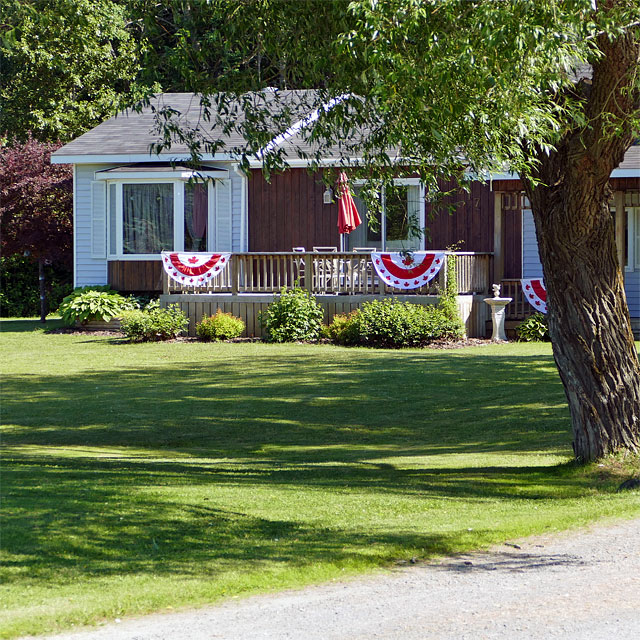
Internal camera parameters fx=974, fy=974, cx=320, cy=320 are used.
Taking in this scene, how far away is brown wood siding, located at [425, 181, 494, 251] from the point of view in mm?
22672

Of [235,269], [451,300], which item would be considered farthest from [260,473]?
[235,269]

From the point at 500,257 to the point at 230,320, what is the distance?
605 centimetres

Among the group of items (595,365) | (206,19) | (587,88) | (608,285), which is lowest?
(595,365)

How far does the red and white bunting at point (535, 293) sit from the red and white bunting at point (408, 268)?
1933 millimetres

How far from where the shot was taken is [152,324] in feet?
66.8

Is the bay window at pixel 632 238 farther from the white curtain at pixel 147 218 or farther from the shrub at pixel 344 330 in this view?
the white curtain at pixel 147 218

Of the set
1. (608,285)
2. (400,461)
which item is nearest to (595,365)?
(608,285)

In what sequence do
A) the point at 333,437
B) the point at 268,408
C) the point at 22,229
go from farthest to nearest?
the point at 22,229 < the point at 268,408 < the point at 333,437

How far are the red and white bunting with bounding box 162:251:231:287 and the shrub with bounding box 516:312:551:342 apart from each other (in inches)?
255

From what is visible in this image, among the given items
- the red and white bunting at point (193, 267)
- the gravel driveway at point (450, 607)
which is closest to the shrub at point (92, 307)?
the red and white bunting at point (193, 267)

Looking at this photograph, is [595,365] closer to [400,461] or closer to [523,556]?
[400,461]

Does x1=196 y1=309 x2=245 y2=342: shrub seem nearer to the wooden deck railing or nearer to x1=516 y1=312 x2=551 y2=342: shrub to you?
the wooden deck railing

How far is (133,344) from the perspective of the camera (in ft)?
66.6

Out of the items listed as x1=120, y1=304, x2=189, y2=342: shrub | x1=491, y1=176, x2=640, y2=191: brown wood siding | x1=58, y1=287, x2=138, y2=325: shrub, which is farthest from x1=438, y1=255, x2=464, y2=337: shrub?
x1=58, y1=287, x2=138, y2=325: shrub
